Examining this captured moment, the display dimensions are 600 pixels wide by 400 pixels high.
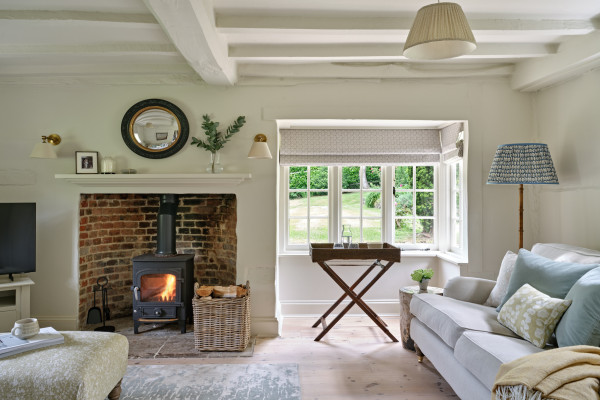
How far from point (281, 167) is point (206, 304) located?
179 cm

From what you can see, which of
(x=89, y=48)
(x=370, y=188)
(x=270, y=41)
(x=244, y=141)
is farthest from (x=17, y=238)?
(x=370, y=188)

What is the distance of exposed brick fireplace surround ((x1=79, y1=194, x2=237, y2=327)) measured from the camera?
437 centimetres

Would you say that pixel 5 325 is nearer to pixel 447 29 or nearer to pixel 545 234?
pixel 447 29

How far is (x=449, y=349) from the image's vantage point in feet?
9.04

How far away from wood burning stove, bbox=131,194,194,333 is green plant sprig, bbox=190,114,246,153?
813mm

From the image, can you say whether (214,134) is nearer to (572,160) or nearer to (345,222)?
(345,222)

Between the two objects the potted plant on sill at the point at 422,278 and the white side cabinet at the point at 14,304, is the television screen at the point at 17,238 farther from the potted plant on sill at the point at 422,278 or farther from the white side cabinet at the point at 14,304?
the potted plant on sill at the point at 422,278

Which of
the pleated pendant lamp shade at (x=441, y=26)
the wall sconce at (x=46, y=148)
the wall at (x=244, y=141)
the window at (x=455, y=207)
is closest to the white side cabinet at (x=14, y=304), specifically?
the wall at (x=244, y=141)

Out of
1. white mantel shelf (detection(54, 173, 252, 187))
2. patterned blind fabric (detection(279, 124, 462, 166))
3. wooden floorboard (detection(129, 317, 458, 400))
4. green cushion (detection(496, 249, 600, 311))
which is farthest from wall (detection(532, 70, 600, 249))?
white mantel shelf (detection(54, 173, 252, 187))

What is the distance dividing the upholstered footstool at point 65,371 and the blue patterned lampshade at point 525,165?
9.89 ft

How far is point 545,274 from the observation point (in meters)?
2.69

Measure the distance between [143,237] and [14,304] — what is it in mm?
1342

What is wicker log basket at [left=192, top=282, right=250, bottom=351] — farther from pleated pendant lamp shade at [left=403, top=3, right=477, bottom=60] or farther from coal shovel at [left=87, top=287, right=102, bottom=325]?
pleated pendant lamp shade at [left=403, top=3, right=477, bottom=60]

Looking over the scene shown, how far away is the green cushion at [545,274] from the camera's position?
251 cm
